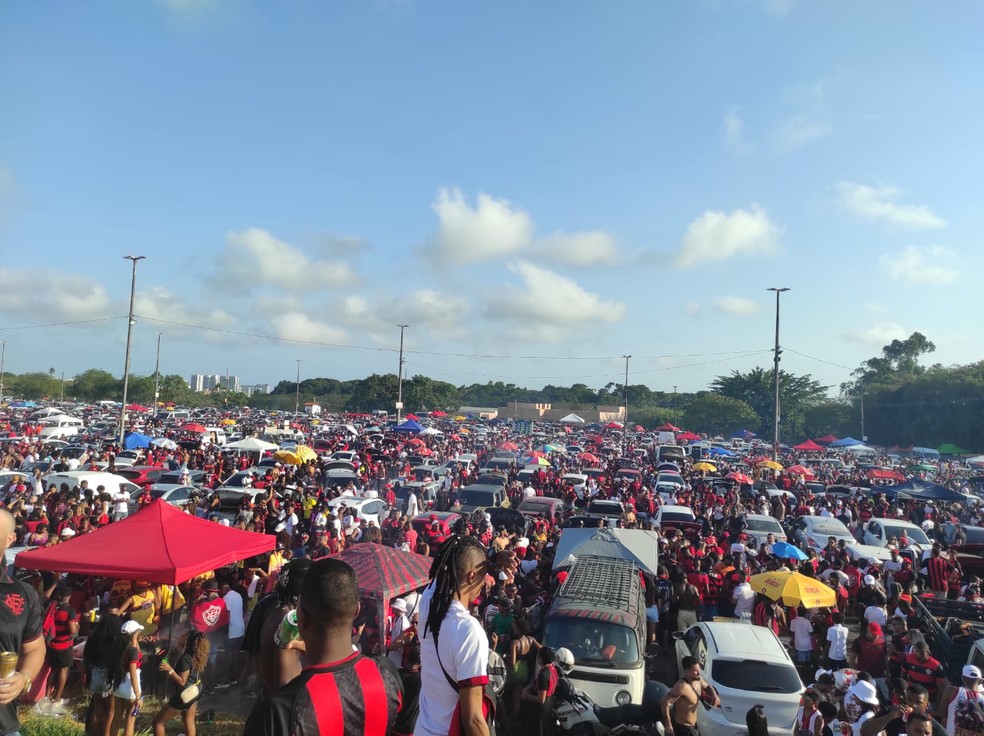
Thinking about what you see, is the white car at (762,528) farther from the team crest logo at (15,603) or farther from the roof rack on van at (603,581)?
the team crest logo at (15,603)

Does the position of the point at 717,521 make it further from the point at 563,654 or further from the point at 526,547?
the point at 563,654

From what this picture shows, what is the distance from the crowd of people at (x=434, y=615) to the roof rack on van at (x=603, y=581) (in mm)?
803

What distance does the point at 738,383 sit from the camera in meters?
80.4

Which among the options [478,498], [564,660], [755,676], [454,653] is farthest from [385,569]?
[478,498]

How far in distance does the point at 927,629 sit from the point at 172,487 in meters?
18.5

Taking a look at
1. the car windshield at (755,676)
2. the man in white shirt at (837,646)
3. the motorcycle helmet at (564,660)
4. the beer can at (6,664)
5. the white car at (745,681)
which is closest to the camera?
the beer can at (6,664)

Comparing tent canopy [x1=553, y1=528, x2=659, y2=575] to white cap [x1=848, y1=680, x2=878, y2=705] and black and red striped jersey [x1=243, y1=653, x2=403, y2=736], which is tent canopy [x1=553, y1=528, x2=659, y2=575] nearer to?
white cap [x1=848, y1=680, x2=878, y2=705]

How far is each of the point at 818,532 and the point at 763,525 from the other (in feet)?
4.67

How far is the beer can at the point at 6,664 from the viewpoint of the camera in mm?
3182

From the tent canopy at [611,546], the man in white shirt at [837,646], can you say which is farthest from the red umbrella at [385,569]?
the man in white shirt at [837,646]

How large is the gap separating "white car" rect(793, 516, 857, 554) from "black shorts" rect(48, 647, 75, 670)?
15.9 metres

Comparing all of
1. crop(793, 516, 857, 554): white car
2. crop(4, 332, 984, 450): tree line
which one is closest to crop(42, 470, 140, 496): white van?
crop(793, 516, 857, 554): white car

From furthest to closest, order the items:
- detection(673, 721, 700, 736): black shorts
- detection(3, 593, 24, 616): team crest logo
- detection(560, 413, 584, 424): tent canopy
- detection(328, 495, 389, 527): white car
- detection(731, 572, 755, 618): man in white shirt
Answer: detection(560, 413, 584, 424): tent canopy < detection(328, 495, 389, 527): white car < detection(731, 572, 755, 618): man in white shirt < detection(673, 721, 700, 736): black shorts < detection(3, 593, 24, 616): team crest logo

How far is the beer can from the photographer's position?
3.18m
